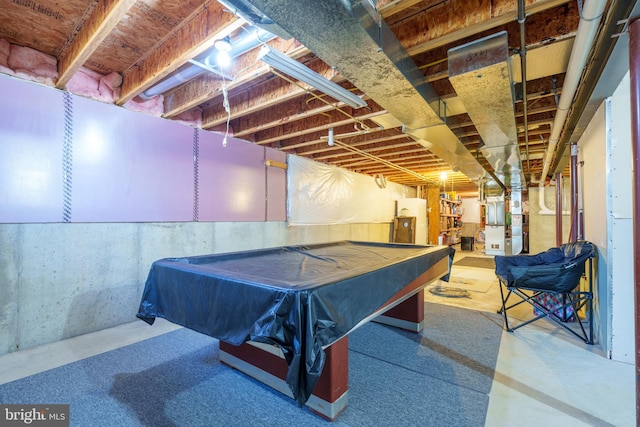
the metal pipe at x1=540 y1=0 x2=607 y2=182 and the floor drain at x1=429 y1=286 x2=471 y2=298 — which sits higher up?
the metal pipe at x1=540 y1=0 x2=607 y2=182

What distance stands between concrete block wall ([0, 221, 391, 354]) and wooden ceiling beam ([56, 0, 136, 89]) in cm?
139

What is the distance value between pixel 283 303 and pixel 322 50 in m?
1.40

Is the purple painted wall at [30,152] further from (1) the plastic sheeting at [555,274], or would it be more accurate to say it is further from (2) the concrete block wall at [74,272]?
(1) the plastic sheeting at [555,274]

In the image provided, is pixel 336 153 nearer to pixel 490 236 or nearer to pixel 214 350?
pixel 214 350

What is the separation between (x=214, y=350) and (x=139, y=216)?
1.73 metres

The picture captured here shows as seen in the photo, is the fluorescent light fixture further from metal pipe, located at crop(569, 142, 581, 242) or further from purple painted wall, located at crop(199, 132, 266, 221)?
metal pipe, located at crop(569, 142, 581, 242)

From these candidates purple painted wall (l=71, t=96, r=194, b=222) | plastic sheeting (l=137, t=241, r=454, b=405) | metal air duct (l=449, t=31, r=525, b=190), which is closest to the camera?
plastic sheeting (l=137, t=241, r=454, b=405)

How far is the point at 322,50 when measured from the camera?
5.44ft

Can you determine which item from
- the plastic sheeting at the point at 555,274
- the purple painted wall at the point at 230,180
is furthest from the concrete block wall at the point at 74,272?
the plastic sheeting at the point at 555,274

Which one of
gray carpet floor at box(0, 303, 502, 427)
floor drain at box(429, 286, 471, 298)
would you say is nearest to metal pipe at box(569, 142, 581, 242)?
floor drain at box(429, 286, 471, 298)

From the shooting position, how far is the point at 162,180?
336 cm

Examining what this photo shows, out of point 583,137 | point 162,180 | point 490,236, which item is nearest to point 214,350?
point 162,180

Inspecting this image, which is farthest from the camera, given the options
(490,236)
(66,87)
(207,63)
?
(490,236)

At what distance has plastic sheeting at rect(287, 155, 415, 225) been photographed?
5156 millimetres
